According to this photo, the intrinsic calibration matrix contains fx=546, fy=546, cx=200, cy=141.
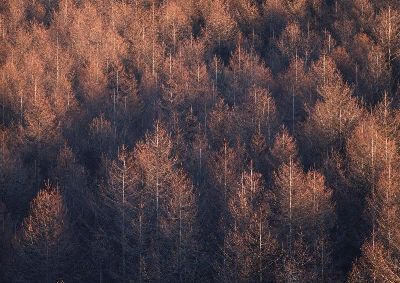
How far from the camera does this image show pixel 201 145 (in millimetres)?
47406

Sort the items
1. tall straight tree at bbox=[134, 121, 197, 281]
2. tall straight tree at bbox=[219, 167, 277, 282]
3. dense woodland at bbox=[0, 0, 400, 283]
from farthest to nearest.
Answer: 1. dense woodland at bbox=[0, 0, 400, 283]
2. tall straight tree at bbox=[134, 121, 197, 281]
3. tall straight tree at bbox=[219, 167, 277, 282]

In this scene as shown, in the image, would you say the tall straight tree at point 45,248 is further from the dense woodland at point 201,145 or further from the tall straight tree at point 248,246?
the tall straight tree at point 248,246

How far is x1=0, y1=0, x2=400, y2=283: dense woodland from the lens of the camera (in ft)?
117

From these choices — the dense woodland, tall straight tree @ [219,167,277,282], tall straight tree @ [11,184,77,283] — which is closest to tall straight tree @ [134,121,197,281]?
the dense woodland

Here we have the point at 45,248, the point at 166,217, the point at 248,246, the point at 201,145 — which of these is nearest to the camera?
the point at 248,246

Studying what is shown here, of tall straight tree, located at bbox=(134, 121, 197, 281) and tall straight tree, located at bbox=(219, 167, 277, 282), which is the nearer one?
tall straight tree, located at bbox=(219, 167, 277, 282)

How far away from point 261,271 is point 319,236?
554cm

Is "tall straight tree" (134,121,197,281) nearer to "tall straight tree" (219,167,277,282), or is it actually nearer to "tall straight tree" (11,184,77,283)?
"tall straight tree" (219,167,277,282)

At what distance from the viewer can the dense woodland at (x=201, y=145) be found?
3575 centimetres

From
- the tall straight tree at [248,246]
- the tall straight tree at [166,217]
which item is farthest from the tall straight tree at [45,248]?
the tall straight tree at [248,246]

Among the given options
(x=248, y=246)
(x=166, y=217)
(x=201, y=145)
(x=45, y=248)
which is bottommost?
(x=45, y=248)

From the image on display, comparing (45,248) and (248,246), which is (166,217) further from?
(45,248)

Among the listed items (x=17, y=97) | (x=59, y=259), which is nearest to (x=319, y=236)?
(x=59, y=259)

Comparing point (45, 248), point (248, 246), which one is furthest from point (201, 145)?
point (45, 248)
